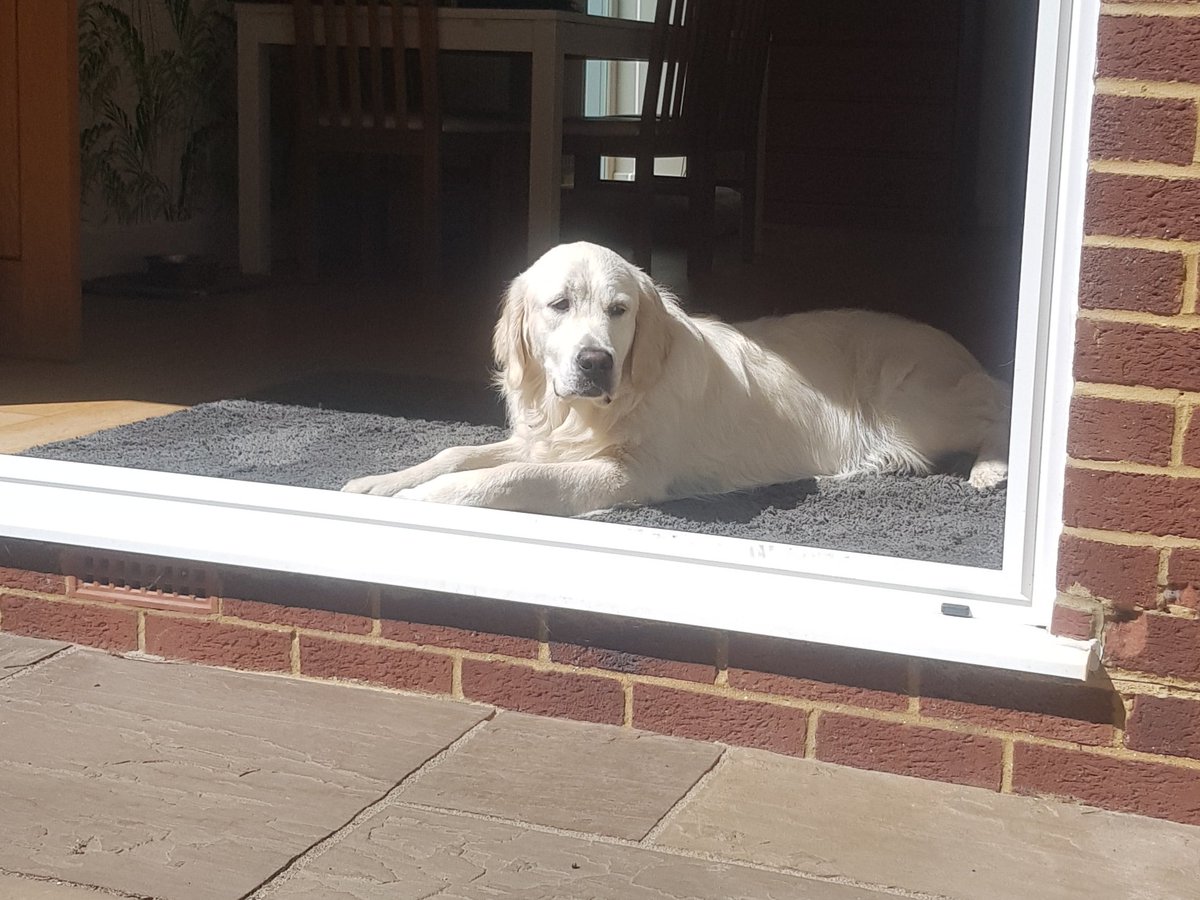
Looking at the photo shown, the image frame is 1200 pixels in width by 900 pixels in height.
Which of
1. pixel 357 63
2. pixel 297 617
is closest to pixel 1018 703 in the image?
pixel 297 617

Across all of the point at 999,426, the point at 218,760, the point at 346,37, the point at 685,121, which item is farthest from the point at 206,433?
the point at 685,121

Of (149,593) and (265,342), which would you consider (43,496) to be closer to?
(149,593)

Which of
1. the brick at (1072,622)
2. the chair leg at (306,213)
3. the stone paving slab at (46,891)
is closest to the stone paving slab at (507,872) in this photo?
the stone paving slab at (46,891)

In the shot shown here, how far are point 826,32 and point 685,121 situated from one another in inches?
150

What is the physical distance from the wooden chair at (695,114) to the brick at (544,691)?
3786mm

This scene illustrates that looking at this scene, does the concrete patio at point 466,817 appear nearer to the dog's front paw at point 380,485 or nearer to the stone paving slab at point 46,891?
the stone paving slab at point 46,891

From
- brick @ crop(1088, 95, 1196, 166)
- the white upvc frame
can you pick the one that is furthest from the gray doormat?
brick @ crop(1088, 95, 1196, 166)

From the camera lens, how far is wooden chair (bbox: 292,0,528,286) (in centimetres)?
577

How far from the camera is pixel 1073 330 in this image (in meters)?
1.92

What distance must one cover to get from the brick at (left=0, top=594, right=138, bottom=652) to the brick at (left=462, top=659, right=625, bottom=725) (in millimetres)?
622

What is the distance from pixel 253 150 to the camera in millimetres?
6203

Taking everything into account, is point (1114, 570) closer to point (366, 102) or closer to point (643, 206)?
point (643, 206)

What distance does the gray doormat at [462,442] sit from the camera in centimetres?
274

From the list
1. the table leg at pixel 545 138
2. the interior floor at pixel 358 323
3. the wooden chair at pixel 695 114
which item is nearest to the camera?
the interior floor at pixel 358 323
